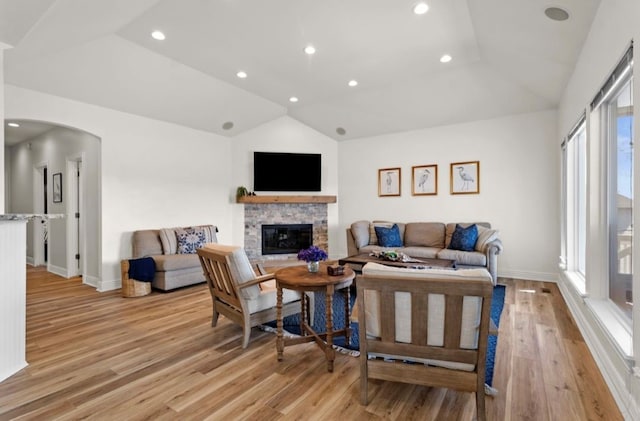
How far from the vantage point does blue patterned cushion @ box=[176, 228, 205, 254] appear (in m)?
Result: 5.18

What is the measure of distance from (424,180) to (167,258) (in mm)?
4695

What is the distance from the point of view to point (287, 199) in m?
6.62

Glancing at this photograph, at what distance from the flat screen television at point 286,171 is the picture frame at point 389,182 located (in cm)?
134

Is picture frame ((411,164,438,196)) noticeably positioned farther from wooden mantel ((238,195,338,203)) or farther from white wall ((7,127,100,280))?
white wall ((7,127,100,280))

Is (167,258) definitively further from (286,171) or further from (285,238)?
(286,171)

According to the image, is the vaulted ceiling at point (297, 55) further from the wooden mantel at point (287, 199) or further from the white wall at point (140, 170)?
the wooden mantel at point (287, 199)

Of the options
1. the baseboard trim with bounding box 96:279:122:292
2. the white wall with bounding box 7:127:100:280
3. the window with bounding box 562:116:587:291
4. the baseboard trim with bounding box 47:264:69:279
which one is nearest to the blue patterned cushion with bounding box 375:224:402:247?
the window with bounding box 562:116:587:291

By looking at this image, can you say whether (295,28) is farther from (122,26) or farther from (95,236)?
(95,236)

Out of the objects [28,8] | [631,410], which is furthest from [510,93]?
[28,8]

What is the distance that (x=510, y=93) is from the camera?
15.4 ft

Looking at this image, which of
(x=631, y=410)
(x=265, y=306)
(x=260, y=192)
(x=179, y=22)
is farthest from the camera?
(x=260, y=192)

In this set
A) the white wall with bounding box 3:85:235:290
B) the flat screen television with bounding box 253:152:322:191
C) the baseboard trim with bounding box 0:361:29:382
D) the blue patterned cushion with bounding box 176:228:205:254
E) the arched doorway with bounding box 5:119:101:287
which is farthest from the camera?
the flat screen television with bounding box 253:152:322:191

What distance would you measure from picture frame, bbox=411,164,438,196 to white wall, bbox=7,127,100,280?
17.8 ft

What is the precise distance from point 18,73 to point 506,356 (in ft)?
19.2
